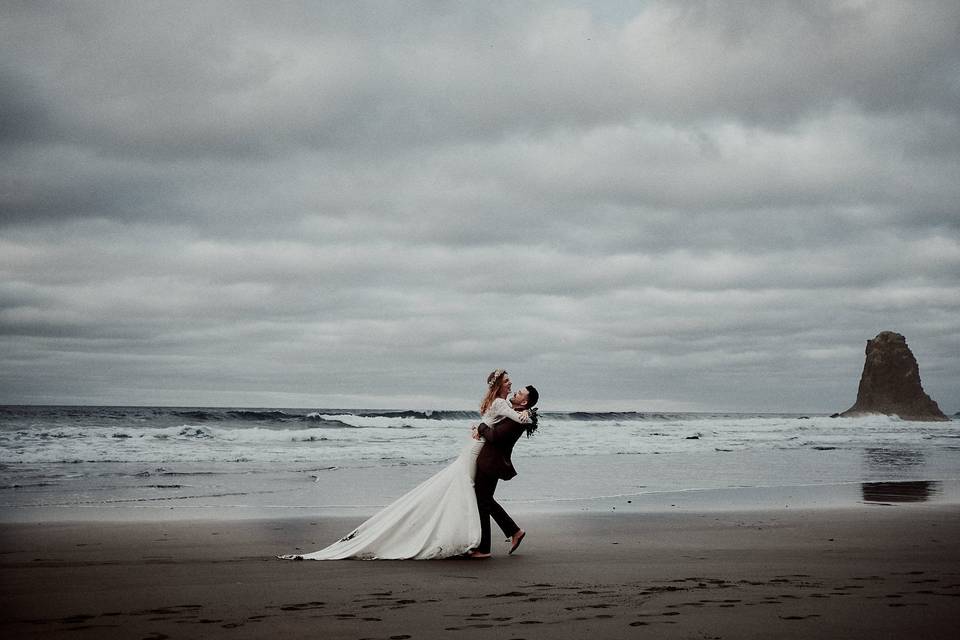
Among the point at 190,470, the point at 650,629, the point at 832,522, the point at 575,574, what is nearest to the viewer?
the point at 650,629

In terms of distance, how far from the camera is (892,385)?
7681 cm

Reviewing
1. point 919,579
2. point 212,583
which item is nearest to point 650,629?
point 919,579

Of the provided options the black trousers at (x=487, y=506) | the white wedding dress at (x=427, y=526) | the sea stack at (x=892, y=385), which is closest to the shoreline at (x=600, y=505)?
the white wedding dress at (x=427, y=526)

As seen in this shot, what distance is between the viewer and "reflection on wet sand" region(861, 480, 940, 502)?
1357 cm

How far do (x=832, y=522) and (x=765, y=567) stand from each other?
4.10 meters

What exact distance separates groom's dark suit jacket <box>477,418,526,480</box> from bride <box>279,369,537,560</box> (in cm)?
8

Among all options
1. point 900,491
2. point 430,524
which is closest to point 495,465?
point 430,524

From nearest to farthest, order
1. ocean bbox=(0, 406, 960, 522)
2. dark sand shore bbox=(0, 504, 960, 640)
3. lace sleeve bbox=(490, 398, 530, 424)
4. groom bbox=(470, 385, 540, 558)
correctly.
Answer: dark sand shore bbox=(0, 504, 960, 640)
lace sleeve bbox=(490, 398, 530, 424)
groom bbox=(470, 385, 540, 558)
ocean bbox=(0, 406, 960, 522)

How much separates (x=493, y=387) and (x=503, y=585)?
2.42 metres

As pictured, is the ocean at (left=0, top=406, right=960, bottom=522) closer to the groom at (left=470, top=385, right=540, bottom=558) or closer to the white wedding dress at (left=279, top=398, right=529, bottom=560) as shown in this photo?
the white wedding dress at (left=279, top=398, right=529, bottom=560)

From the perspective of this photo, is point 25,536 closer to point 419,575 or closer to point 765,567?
point 419,575

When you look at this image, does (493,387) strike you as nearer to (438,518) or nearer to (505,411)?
(505,411)

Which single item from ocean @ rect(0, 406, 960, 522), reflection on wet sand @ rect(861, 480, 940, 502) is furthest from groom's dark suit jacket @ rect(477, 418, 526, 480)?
reflection on wet sand @ rect(861, 480, 940, 502)

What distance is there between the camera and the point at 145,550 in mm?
8266
